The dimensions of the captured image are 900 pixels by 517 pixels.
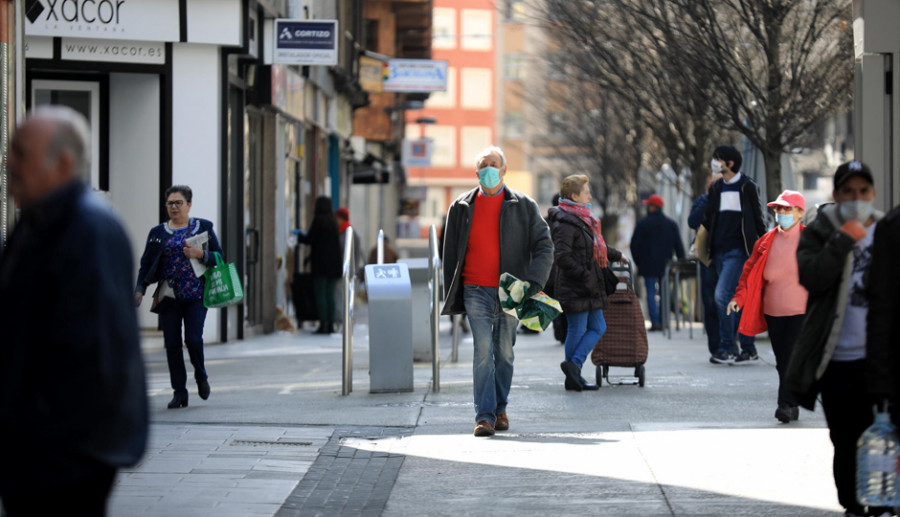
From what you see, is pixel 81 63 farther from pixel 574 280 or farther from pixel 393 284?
pixel 574 280

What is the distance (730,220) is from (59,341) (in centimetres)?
1070

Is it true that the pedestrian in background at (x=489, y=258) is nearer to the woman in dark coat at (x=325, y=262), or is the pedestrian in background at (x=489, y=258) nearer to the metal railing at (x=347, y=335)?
the metal railing at (x=347, y=335)

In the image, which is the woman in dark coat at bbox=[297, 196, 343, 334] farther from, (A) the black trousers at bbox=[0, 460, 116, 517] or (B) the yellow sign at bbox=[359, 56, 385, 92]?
(A) the black trousers at bbox=[0, 460, 116, 517]

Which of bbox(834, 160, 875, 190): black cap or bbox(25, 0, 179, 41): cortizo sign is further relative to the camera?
bbox(25, 0, 179, 41): cortizo sign

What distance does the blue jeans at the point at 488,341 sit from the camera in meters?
9.45

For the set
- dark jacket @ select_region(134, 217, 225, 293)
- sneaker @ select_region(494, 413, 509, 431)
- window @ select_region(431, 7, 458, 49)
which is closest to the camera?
sneaker @ select_region(494, 413, 509, 431)

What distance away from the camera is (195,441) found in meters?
9.24

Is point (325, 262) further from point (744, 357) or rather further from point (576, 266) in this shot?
point (576, 266)

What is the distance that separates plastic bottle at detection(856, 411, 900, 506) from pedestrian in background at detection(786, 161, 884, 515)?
0.37m

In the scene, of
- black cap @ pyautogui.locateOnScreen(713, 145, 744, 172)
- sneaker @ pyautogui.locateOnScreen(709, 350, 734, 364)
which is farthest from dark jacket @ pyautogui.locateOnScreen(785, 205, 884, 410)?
sneaker @ pyautogui.locateOnScreen(709, 350, 734, 364)

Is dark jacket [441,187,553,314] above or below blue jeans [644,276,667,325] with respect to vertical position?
above

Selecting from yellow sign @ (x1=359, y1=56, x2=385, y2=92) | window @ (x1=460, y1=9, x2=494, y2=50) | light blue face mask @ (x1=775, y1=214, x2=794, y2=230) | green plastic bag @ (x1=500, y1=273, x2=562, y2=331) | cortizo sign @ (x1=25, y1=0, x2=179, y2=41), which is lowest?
green plastic bag @ (x1=500, y1=273, x2=562, y2=331)

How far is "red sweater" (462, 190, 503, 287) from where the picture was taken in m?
9.48

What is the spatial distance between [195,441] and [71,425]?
221 inches
